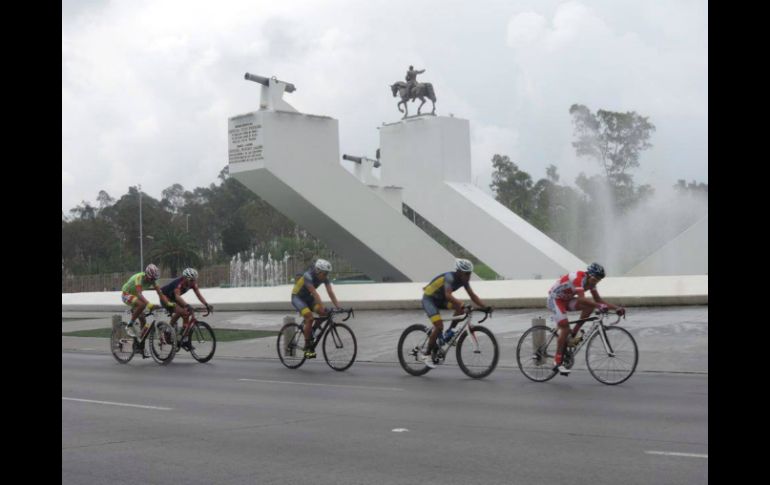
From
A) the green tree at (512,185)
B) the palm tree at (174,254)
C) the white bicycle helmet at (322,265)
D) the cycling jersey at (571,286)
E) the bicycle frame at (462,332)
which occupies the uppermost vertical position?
the green tree at (512,185)

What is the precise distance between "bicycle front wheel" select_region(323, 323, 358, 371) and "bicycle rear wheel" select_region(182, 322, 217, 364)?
9.39 feet

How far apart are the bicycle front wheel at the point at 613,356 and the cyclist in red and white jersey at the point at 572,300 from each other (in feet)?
1.16

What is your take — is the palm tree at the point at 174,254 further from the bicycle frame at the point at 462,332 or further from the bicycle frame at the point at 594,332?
the bicycle frame at the point at 594,332

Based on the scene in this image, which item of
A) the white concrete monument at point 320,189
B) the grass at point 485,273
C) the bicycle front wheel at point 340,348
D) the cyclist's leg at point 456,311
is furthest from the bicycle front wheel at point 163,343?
the grass at point 485,273

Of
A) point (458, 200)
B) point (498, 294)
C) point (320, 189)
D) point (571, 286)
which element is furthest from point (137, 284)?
point (458, 200)

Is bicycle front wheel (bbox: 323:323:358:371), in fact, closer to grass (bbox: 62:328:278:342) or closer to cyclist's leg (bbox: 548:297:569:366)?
cyclist's leg (bbox: 548:297:569:366)

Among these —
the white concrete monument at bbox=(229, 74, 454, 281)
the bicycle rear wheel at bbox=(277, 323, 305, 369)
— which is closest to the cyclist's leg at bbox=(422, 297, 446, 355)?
the bicycle rear wheel at bbox=(277, 323, 305, 369)

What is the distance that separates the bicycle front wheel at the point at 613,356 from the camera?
1286 centimetres

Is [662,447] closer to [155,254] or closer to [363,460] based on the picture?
[363,460]

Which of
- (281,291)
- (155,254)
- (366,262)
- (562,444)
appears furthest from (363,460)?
(155,254)

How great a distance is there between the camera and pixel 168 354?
17562 mm

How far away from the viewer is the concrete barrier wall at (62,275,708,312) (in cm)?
2247
